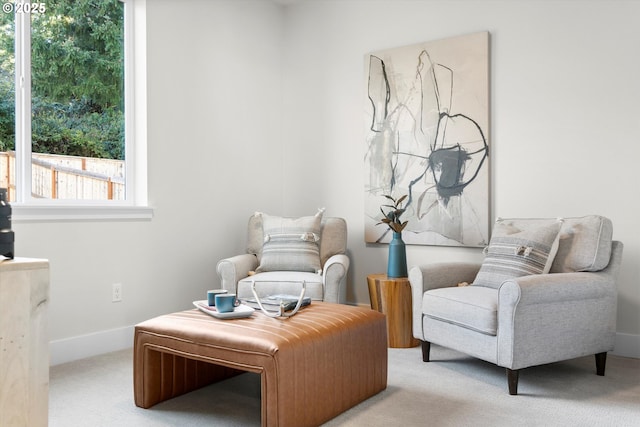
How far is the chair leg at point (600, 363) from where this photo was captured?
2992 mm

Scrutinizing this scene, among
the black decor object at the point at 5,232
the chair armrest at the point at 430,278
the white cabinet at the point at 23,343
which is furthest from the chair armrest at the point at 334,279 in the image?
the black decor object at the point at 5,232

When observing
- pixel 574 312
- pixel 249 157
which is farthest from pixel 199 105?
pixel 574 312

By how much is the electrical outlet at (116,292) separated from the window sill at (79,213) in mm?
427

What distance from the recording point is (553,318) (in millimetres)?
2734

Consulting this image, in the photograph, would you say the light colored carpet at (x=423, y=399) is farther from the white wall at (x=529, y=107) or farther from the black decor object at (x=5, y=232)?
the black decor object at (x=5, y=232)

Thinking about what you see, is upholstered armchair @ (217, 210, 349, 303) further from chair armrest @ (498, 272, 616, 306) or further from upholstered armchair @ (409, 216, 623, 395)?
chair armrest @ (498, 272, 616, 306)

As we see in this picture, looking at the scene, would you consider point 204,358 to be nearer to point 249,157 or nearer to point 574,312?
point 574,312

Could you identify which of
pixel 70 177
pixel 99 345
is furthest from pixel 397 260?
pixel 70 177

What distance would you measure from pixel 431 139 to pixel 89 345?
2.69 meters

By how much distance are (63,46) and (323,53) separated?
6.86 ft

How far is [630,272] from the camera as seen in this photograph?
3377 mm

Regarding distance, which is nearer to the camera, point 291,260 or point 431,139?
point 291,260

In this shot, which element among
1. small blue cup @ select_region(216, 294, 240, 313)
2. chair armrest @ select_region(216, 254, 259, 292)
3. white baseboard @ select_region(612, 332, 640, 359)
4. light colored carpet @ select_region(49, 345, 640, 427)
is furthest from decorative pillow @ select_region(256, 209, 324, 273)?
white baseboard @ select_region(612, 332, 640, 359)

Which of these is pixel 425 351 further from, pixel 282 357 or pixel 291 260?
pixel 282 357
